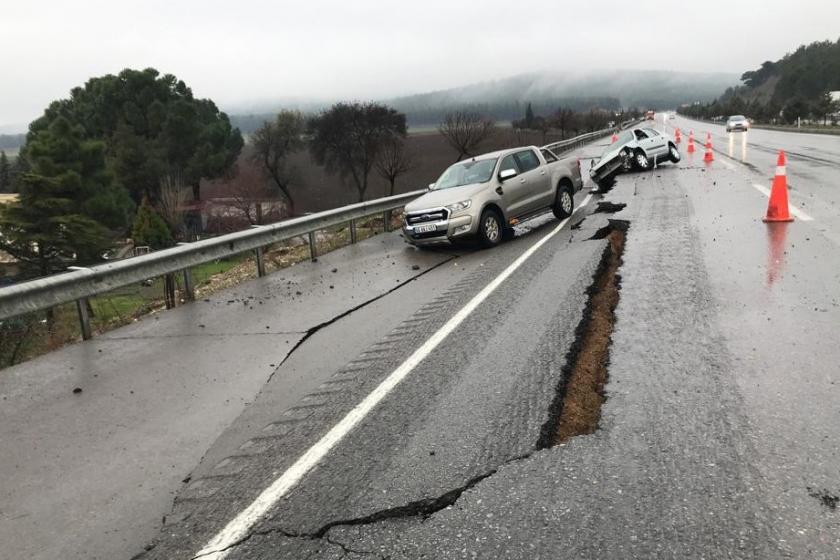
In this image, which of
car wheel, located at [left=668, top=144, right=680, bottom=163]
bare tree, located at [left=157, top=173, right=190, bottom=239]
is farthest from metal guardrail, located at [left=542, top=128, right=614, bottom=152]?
bare tree, located at [left=157, top=173, right=190, bottom=239]

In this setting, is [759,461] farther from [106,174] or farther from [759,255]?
[106,174]

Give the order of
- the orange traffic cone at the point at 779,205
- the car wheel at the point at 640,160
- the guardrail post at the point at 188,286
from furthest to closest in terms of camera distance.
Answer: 1. the car wheel at the point at 640,160
2. the orange traffic cone at the point at 779,205
3. the guardrail post at the point at 188,286

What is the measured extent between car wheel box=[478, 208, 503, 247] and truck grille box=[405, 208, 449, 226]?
2.32ft

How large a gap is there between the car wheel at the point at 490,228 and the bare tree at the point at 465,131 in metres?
64.5

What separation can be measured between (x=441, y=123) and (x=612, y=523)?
267 feet

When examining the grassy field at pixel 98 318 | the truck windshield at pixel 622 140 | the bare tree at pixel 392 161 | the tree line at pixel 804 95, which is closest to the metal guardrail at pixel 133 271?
the grassy field at pixel 98 318

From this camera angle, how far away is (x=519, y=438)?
13.4 feet

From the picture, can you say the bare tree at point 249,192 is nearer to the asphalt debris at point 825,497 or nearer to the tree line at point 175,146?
the tree line at point 175,146

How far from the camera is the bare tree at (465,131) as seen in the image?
7700 centimetres

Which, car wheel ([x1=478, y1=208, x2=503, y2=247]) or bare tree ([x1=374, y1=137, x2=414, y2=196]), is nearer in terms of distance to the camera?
car wheel ([x1=478, y1=208, x2=503, y2=247])

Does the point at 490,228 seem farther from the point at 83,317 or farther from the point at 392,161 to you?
the point at 392,161

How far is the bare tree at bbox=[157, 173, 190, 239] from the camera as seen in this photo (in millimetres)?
66938

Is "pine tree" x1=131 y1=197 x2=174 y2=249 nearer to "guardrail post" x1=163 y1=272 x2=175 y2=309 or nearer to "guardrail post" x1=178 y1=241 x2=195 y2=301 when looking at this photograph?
"guardrail post" x1=178 y1=241 x2=195 y2=301

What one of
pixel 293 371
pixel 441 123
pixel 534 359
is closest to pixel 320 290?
pixel 293 371
